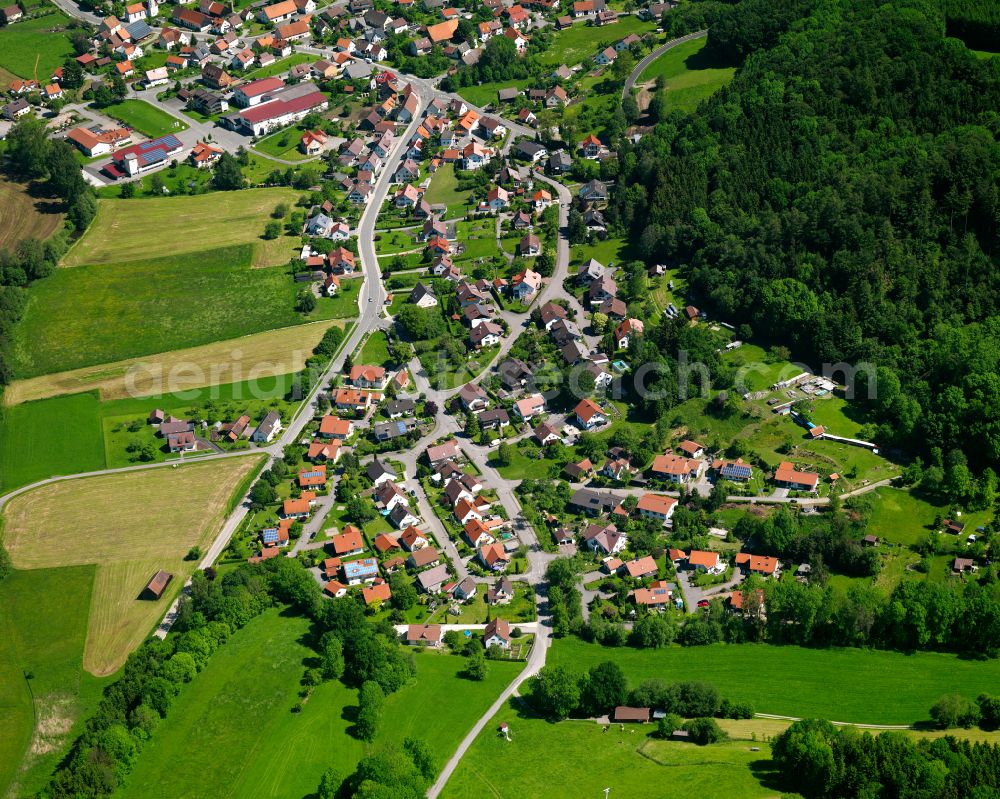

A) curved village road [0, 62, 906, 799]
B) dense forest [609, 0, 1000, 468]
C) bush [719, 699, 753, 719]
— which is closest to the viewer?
bush [719, 699, 753, 719]

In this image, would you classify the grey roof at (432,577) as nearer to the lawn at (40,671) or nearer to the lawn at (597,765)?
the lawn at (597,765)

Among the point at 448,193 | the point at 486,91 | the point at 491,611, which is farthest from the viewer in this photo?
the point at 486,91

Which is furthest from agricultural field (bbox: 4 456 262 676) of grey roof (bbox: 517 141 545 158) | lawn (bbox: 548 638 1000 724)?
grey roof (bbox: 517 141 545 158)

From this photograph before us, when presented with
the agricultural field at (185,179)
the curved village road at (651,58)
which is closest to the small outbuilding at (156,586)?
the agricultural field at (185,179)

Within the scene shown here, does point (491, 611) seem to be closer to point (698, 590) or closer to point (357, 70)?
point (698, 590)

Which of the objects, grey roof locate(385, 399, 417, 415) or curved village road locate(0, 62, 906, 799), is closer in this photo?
curved village road locate(0, 62, 906, 799)

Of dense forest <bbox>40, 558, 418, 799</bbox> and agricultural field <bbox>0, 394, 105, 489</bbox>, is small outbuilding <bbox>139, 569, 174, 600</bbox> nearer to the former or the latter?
dense forest <bbox>40, 558, 418, 799</bbox>

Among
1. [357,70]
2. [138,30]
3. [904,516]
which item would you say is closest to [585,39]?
[357,70]
